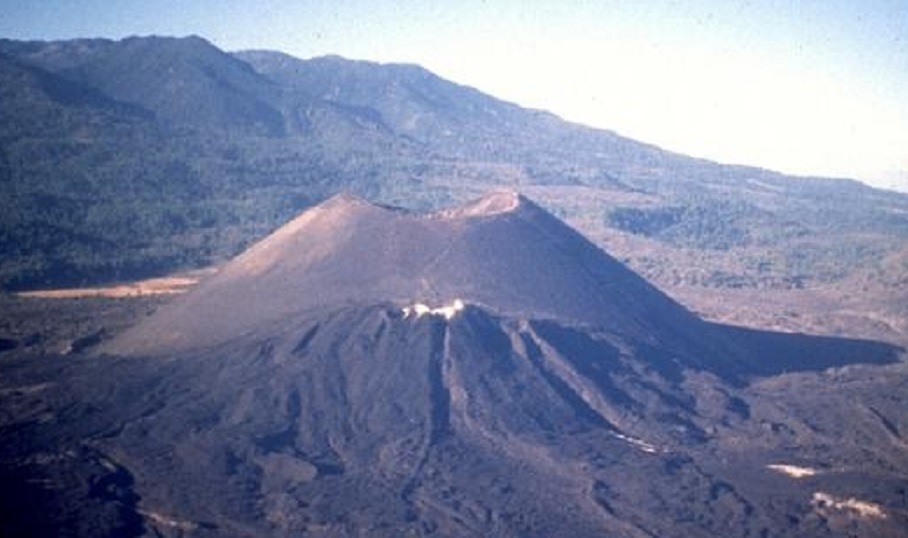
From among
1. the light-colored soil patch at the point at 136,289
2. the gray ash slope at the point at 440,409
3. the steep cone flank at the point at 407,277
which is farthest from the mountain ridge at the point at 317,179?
the gray ash slope at the point at 440,409

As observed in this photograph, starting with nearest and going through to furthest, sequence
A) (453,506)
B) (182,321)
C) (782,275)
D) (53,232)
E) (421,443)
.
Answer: (453,506)
(421,443)
(182,321)
(53,232)
(782,275)

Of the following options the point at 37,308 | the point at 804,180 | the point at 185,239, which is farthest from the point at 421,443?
the point at 804,180

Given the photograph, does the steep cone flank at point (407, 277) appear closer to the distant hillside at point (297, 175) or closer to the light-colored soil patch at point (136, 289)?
the light-colored soil patch at point (136, 289)

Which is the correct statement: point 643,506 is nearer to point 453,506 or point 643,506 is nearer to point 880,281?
point 453,506

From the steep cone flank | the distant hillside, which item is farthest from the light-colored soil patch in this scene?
the steep cone flank

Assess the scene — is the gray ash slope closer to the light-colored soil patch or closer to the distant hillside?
the light-colored soil patch

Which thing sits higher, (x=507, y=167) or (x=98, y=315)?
(x=507, y=167)

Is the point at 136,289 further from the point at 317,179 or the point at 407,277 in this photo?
the point at 317,179
